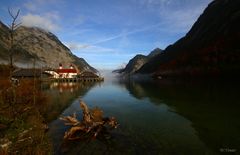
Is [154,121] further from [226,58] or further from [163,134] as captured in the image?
[226,58]

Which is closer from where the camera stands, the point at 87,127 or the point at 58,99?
the point at 87,127

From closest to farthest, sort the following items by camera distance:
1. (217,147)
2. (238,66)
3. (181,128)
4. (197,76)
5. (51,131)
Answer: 1. (217,147)
2. (51,131)
3. (181,128)
4. (238,66)
5. (197,76)

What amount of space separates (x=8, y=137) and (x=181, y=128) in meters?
19.1

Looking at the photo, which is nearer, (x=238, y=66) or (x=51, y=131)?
(x=51, y=131)

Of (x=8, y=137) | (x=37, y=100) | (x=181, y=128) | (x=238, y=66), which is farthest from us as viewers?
(x=238, y=66)

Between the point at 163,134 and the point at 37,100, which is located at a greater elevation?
the point at 37,100

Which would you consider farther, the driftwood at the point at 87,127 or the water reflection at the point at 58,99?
the water reflection at the point at 58,99

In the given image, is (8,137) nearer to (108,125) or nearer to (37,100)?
(108,125)

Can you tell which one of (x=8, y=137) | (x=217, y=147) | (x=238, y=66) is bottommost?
(x=217, y=147)

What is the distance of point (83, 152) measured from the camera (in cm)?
1866

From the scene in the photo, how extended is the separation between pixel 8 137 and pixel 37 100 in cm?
2033

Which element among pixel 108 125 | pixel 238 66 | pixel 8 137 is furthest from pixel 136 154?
pixel 238 66

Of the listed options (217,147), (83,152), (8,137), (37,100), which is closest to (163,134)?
(217,147)

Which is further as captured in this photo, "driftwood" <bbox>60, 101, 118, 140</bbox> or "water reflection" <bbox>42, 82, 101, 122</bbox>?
"water reflection" <bbox>42, 82, 101, 122</bbox>
